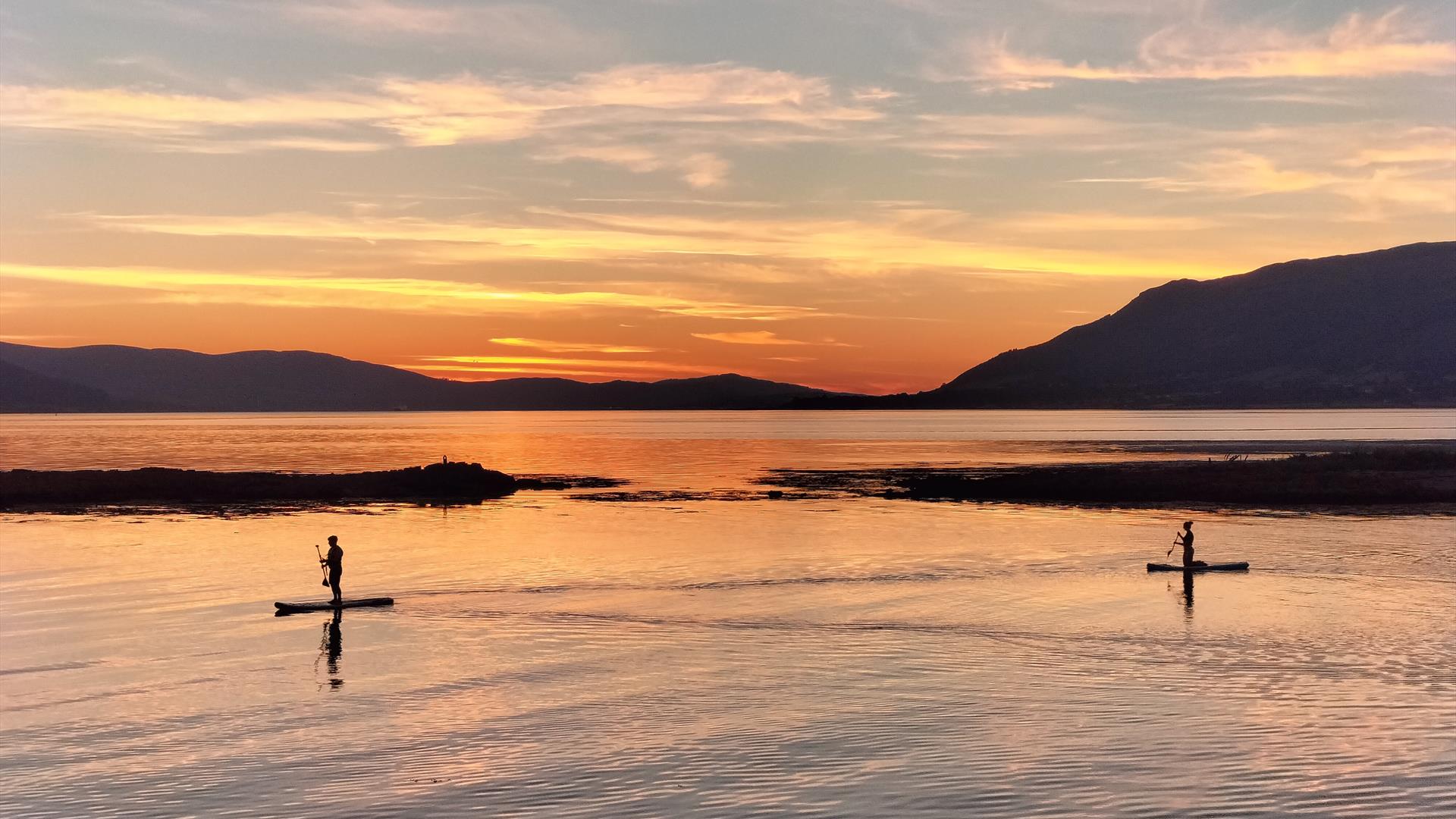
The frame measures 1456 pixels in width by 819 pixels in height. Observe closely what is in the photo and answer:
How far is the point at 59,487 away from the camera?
82.6 m

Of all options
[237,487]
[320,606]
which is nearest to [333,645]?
[320,606]

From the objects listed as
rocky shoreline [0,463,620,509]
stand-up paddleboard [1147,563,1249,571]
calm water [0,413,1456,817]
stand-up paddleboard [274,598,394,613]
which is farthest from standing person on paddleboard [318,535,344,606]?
rocky shoreline [0,463,620,509]

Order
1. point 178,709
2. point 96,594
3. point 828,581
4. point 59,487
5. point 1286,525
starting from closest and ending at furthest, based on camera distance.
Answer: point 178,709, point 96,594, point 828,581, point 1286,525, point 59,487

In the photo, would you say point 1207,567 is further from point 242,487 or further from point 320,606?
point 242,487

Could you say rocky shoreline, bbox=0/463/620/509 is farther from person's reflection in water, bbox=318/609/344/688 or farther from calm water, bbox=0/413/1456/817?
person's reflection in water, bbox=318/609/344/688

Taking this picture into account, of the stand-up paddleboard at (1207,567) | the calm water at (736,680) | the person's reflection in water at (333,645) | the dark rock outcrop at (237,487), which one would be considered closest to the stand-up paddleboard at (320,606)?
the person's reflection in water at (333,645)

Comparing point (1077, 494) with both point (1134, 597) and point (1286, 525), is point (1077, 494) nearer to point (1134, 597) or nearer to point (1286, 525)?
point (1286, 525)

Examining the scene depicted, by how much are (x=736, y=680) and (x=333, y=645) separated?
483 inches

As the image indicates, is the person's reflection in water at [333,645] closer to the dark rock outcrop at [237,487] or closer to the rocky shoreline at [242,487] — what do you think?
the dark rock outcrop at [237,487]

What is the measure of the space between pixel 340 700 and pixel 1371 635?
84.1 feet

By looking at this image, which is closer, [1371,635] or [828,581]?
[1371,635]

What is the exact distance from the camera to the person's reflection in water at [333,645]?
2859 centimetres

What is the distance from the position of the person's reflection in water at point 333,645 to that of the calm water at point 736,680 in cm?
20

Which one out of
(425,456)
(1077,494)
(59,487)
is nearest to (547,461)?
(425,456)
